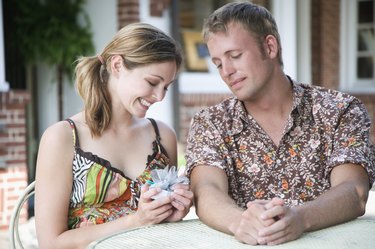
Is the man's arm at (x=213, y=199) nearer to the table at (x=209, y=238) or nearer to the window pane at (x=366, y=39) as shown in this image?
the table at (x=209, y=238)

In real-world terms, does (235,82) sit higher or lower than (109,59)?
lower

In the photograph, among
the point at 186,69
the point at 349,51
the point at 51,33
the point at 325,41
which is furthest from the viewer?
the point at 349,51

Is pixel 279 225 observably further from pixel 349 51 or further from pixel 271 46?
pixel 349 51

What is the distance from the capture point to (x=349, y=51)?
998 centimetres

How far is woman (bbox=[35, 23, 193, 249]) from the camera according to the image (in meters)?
2.17

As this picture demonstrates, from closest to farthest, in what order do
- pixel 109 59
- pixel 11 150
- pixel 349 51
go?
pixel 109 59 → pixel 11 150 → pixel 349 51

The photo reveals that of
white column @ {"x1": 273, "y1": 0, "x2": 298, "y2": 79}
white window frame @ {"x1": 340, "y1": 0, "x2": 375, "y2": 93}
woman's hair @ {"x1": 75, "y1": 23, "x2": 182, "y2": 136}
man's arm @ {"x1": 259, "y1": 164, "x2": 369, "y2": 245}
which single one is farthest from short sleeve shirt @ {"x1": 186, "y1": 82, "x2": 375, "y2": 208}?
white window frame @ {"x1": 340, "y1": 0, "x2": 375, "y2": 93}

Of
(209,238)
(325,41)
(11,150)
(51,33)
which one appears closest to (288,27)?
(325,41)

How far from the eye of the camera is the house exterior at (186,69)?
520 centimetres

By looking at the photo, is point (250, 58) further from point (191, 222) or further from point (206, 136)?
point (191, 222)

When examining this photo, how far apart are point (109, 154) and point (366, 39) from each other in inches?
327

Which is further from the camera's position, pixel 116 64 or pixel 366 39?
pixel 366 39

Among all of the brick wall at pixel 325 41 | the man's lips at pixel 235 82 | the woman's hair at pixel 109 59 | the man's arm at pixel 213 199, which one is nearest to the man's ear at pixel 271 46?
the man's lips at pixel 235 82

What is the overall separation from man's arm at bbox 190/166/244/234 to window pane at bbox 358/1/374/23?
8.17 meters
